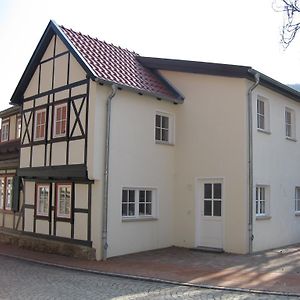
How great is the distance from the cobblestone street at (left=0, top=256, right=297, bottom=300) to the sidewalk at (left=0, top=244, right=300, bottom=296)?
1.70 ft

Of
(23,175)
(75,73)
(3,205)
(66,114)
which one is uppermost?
(75,73)

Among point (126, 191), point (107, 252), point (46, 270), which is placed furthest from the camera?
point (126, 191)

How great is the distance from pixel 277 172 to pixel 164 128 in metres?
A: 4.21

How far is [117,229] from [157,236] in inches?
74.6

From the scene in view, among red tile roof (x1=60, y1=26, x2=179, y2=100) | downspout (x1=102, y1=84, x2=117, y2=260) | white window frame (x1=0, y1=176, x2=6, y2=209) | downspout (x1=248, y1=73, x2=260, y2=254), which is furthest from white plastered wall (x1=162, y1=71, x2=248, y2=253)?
white window frame (x1=0, y1=176, x2=6, y2=209)

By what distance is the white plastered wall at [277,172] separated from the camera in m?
14.3

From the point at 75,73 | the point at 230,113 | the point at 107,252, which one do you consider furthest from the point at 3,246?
the point at 230,113

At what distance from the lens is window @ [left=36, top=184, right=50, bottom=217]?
49.6ft

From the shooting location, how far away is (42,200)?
15.4 meters

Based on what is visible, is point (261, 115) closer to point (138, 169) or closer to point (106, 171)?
point (138, 169)

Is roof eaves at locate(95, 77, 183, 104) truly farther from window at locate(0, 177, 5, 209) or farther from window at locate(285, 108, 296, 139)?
window at locate(0, 177, 5, 209)

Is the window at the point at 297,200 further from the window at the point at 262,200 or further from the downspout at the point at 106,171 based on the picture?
the downspout at the point at 106,171

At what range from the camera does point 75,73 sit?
13953 millimetres

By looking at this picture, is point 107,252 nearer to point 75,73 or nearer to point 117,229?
point 117,229
